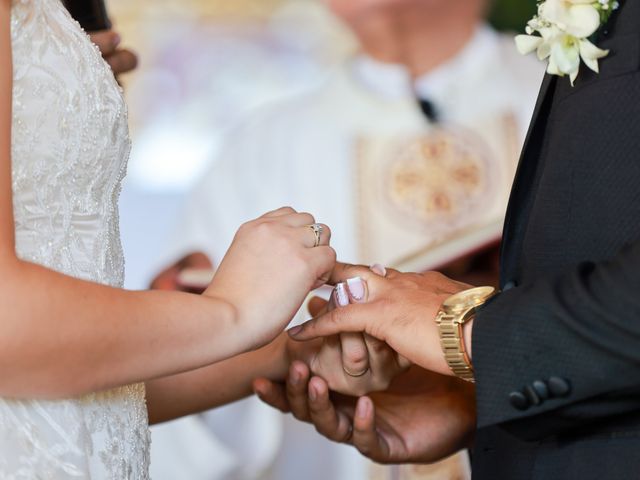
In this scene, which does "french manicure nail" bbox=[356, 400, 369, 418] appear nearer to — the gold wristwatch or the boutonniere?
the gold wristwatch

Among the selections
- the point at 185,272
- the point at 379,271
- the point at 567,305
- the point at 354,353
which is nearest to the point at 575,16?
the point at 567,305

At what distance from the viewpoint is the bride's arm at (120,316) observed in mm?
1161

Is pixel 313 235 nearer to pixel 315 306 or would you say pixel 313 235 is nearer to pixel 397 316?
pixel 397 316

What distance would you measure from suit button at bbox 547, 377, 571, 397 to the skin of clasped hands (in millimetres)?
178

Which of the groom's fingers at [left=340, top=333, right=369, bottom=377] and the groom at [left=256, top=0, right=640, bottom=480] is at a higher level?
the groom at [left=256, top=0, right=640, bottom=480]

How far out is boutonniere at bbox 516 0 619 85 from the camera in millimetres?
1387

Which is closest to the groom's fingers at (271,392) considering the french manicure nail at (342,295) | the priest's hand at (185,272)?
the french manicure nail at (342,295)

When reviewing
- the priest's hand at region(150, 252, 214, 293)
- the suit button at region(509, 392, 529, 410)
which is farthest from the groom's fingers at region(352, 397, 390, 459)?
the priest's hand at region(150, 252, 214, 293)

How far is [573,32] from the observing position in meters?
1.40

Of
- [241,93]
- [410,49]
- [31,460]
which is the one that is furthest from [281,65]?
[31,460]

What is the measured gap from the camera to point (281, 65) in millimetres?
3277

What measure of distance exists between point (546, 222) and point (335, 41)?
1946 mm

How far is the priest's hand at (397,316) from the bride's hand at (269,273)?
125 mm

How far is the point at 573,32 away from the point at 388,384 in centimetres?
62
